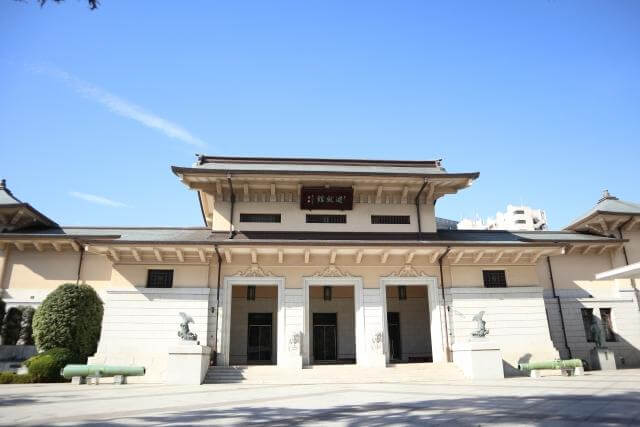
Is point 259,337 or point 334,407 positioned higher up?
point 259,337

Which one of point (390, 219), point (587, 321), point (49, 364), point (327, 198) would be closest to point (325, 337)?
point (390, 219)

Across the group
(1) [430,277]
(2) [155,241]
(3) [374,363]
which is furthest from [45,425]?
(1) [430,277]

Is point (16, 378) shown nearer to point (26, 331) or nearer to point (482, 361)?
point (26, 331)

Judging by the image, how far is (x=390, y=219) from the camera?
22172mm

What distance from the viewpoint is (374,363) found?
1841 centimetres

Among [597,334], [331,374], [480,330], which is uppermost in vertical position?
[480,330]

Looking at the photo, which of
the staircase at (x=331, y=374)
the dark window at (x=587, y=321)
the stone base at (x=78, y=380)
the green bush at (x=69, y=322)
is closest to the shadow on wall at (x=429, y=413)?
the stone base at (x=78, y=380)

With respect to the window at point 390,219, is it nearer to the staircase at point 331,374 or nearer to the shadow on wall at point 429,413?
the staircase at point 331,374

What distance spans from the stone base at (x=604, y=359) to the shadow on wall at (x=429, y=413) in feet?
39.0

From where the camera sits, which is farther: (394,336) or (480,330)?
(394,336)

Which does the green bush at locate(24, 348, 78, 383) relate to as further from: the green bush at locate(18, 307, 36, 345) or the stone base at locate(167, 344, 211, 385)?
the stone base at locate(167, 344, 211, 385)

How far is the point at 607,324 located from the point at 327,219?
1630cm

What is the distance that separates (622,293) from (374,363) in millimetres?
15104

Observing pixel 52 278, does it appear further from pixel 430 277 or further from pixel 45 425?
pixel 430 277
